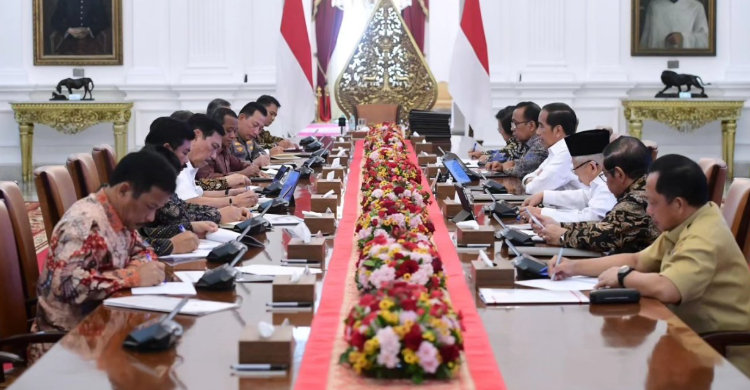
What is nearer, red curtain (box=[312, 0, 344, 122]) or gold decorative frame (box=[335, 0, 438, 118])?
gold decorative frame (box=[335, 0, 438, 118])

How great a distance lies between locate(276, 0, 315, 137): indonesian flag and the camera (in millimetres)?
9398

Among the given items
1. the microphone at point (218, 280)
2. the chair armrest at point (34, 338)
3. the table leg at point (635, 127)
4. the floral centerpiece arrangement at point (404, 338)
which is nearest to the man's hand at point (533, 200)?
the microphone at point (218, 280)

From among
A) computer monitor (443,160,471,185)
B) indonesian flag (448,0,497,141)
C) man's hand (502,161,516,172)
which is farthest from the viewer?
indonesian flag (448,0,497,141)

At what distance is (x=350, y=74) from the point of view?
1027cm

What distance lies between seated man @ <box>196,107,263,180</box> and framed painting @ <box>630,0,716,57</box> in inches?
247

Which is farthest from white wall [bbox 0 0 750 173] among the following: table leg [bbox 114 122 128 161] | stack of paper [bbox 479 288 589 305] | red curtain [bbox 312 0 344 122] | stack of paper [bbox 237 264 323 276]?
stack of paper [bbox 479 288 589 305]

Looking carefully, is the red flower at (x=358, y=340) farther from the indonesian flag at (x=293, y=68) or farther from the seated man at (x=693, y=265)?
the indonesian flag at (x=293, y=68)

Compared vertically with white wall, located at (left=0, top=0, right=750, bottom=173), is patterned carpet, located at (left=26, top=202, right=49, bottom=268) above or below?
below

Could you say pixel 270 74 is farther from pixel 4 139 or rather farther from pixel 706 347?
pixel 706 347

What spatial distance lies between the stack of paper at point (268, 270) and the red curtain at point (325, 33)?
1295 centimetres

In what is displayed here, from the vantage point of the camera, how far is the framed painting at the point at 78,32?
11.8 meters

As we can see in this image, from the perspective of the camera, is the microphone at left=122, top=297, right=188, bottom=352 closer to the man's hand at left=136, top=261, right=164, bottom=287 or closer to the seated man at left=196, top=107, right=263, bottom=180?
the man's hand at left=136, top=261, right=164, bottom=287

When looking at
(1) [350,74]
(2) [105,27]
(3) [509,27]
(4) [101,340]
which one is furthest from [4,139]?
(4) [101,340]

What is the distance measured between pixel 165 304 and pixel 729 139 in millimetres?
9790
